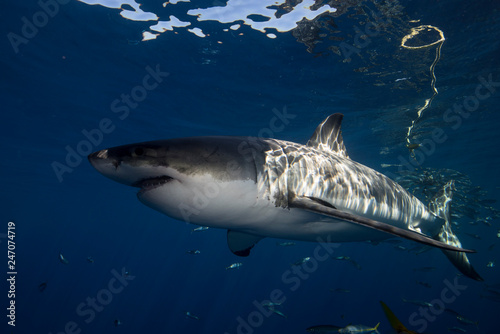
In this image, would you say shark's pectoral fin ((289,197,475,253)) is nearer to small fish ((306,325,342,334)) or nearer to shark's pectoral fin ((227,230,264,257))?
shark's pectoral fin ((227,230,264,257))

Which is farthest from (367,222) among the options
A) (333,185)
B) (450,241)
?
(450,241)

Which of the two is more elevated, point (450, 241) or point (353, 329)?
point (353, 329)

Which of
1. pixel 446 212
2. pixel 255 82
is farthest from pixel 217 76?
pixel 446 212

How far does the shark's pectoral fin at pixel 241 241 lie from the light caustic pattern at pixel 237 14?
736 centimetres

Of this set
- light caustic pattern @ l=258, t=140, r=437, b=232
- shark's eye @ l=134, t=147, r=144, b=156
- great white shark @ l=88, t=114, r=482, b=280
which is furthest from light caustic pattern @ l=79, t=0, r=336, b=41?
shark's eye @ l=134, t=147, r=144, b=156

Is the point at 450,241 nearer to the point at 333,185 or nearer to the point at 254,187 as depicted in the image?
the point at 333,185

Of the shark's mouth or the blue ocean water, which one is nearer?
the shark's mouth

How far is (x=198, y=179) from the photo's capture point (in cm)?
261

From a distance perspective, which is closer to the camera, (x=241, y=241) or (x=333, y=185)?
(x=333, y=185)

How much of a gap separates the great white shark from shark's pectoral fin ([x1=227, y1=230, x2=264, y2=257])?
0.02 metres

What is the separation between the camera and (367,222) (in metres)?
2.71

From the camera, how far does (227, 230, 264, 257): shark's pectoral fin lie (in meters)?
4.97

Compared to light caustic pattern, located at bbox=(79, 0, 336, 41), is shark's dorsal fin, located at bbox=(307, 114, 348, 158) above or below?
below

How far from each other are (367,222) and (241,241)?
9.33 feet
